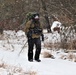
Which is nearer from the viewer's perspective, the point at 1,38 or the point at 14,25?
the point at 1,38

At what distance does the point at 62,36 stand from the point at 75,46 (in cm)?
132

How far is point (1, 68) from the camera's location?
28.5ft

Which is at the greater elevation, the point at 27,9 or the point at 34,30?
the point at 27,9

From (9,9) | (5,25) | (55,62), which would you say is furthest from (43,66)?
(9,9)

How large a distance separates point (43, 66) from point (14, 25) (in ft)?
47.0

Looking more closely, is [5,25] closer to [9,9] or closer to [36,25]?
[9,9]

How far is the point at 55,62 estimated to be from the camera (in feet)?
37.0

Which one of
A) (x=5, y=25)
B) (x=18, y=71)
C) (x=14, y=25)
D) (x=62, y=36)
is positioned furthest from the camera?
(x=14, y=25)

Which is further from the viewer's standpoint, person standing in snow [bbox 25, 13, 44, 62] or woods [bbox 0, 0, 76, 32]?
woods [bbox 0, 0, 76, 32]

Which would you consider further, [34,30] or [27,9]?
[27,9]

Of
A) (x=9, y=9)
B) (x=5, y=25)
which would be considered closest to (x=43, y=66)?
(x=5, y=25)

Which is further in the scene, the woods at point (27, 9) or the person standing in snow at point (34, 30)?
the woods at point (27, 9)

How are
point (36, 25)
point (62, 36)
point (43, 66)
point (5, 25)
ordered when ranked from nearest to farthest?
point (43, 66), point (36, 25), point (62, 36), point (5, 25)

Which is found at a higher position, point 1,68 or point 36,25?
point 36,25
